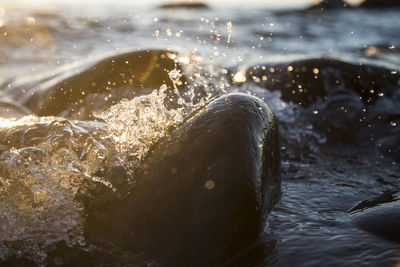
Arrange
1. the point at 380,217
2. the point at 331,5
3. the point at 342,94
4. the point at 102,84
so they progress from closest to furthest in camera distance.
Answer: the point at 380,217 < the point at 102,84 < the point at 342,94 < the point at 331,5

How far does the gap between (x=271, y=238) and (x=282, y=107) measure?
333 cm

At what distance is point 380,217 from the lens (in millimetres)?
2412

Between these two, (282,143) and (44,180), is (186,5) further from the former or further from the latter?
(44,180)

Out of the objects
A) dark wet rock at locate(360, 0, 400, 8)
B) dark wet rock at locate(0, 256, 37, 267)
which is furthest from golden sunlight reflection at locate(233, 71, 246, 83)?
dark wet rock at locate(360, 0, 400, 8)

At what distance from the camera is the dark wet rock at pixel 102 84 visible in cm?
514

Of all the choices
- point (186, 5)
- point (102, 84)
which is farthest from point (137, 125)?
Result: point (186, 5)

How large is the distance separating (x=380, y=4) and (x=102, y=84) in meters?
24.5

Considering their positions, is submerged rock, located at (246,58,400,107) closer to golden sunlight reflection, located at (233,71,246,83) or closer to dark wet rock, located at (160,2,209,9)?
golden sunlight reflection, located at (233,71,246,83)

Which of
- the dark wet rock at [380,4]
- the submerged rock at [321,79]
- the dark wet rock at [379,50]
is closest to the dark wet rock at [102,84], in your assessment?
the submerged rock at [321,79]

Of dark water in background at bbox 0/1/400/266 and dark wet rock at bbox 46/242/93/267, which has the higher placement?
dark water in background at bbox 0/1/400/266

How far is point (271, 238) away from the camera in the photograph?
2.32 meters

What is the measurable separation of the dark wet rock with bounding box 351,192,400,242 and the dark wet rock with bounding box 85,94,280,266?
58 cm

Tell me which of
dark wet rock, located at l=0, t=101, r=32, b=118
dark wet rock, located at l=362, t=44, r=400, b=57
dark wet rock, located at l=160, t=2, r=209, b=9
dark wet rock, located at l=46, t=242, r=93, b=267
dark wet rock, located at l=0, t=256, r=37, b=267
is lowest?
dark wet rock, located at l=0, t=256, r=37, b=267

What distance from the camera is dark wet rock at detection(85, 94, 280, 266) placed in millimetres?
2156
